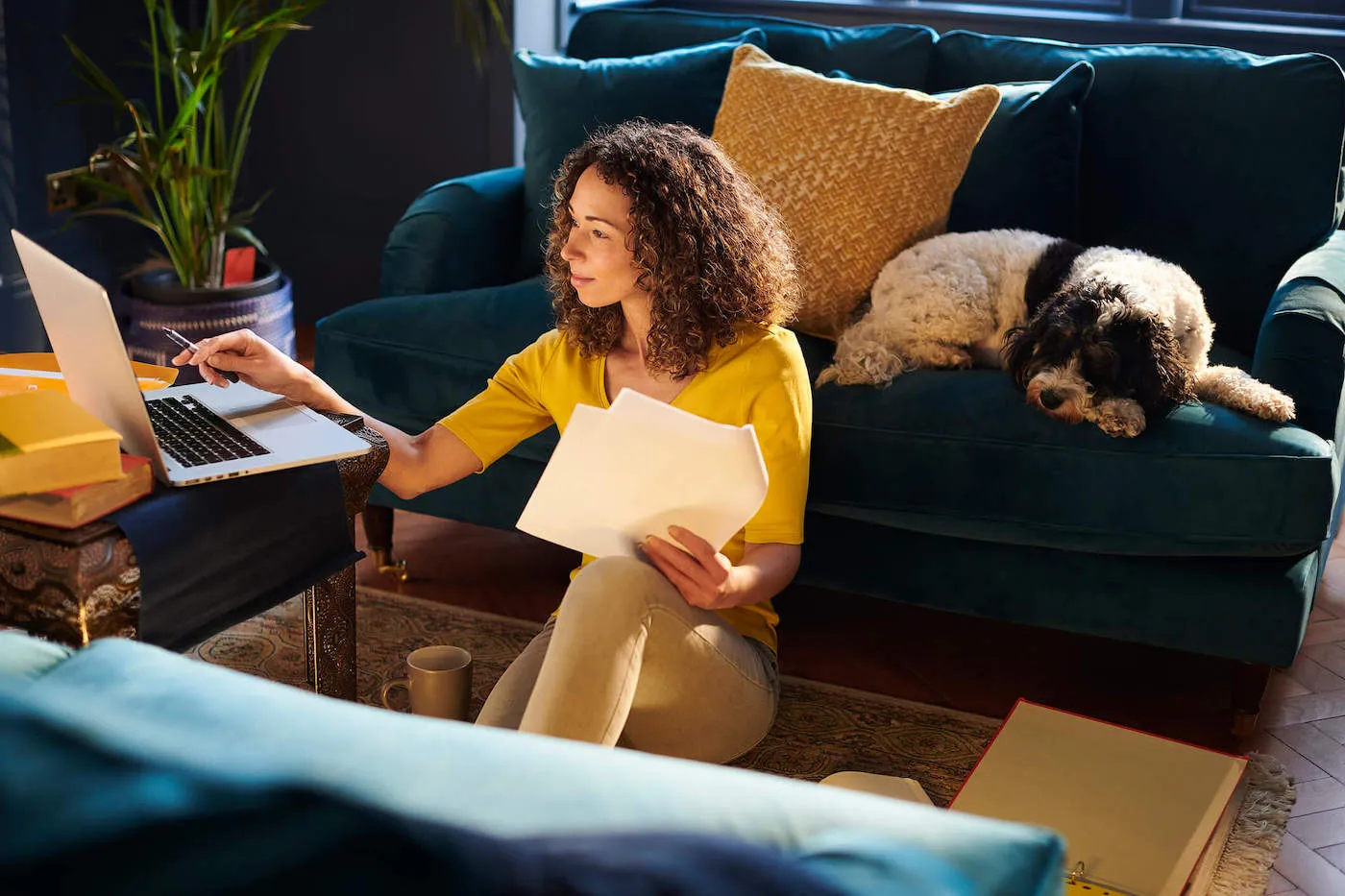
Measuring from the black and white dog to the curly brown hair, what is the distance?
19.7 inches

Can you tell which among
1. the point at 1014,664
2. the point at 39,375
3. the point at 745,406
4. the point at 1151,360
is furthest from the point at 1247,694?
the point at 39,375

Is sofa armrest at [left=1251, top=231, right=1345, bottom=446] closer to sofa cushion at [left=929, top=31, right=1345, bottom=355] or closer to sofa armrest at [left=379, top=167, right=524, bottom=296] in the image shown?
sofa cushion at [left=929, top=31, right=1345, bottom=355]

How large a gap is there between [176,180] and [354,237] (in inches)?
39.9

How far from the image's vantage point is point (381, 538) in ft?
8.33

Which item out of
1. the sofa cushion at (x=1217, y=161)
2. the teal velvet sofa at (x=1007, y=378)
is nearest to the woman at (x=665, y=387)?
the teal velvet sofa at (x=1007, y=378)

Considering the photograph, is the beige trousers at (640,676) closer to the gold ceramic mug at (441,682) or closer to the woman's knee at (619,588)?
the woman's knee at (619,588)

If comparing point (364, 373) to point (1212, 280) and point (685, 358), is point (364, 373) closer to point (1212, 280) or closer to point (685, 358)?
point (685, 358)

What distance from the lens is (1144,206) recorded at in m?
2.56

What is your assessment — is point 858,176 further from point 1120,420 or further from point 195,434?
point 195,434

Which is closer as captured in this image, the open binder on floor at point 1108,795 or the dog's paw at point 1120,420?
the open binder on floor at point 1108,795

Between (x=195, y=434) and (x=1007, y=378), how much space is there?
1.31 meters

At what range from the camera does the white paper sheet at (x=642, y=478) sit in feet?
4.18

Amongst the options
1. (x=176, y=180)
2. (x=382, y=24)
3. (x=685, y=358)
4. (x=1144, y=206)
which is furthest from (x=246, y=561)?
(x=382, y=24)

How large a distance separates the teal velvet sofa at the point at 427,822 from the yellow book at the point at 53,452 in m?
0.77
